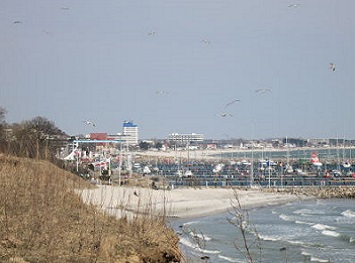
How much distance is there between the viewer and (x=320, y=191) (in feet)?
262

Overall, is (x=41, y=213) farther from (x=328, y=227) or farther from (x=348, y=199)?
(x=348, y=199)

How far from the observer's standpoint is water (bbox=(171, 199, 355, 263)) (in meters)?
26.6

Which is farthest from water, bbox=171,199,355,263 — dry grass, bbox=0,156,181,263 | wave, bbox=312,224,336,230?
dry grass, bbox=0,156,181,263

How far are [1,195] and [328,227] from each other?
95.0 ft

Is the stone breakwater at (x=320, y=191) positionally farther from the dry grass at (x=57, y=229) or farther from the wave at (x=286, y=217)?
the dry grass at (x=57, y=229)

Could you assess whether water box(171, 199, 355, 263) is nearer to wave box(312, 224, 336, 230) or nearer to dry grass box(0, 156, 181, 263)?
wave box(312, 224, 336, 230)

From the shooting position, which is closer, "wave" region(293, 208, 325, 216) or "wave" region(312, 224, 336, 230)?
"wave" region(312, 224, 336, 230)

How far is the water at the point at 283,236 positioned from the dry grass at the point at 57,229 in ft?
4.32

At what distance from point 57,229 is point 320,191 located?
226ft

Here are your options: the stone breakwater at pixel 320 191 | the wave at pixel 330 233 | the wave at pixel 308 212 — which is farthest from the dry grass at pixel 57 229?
the stone breakwater at pixel 320 191

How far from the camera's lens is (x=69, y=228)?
51.7 feet

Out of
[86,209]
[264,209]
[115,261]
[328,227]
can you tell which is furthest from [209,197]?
[115,261]

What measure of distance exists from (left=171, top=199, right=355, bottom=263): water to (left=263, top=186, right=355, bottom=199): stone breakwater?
20089mm

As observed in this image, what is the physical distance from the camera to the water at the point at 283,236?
26641 millimetres
